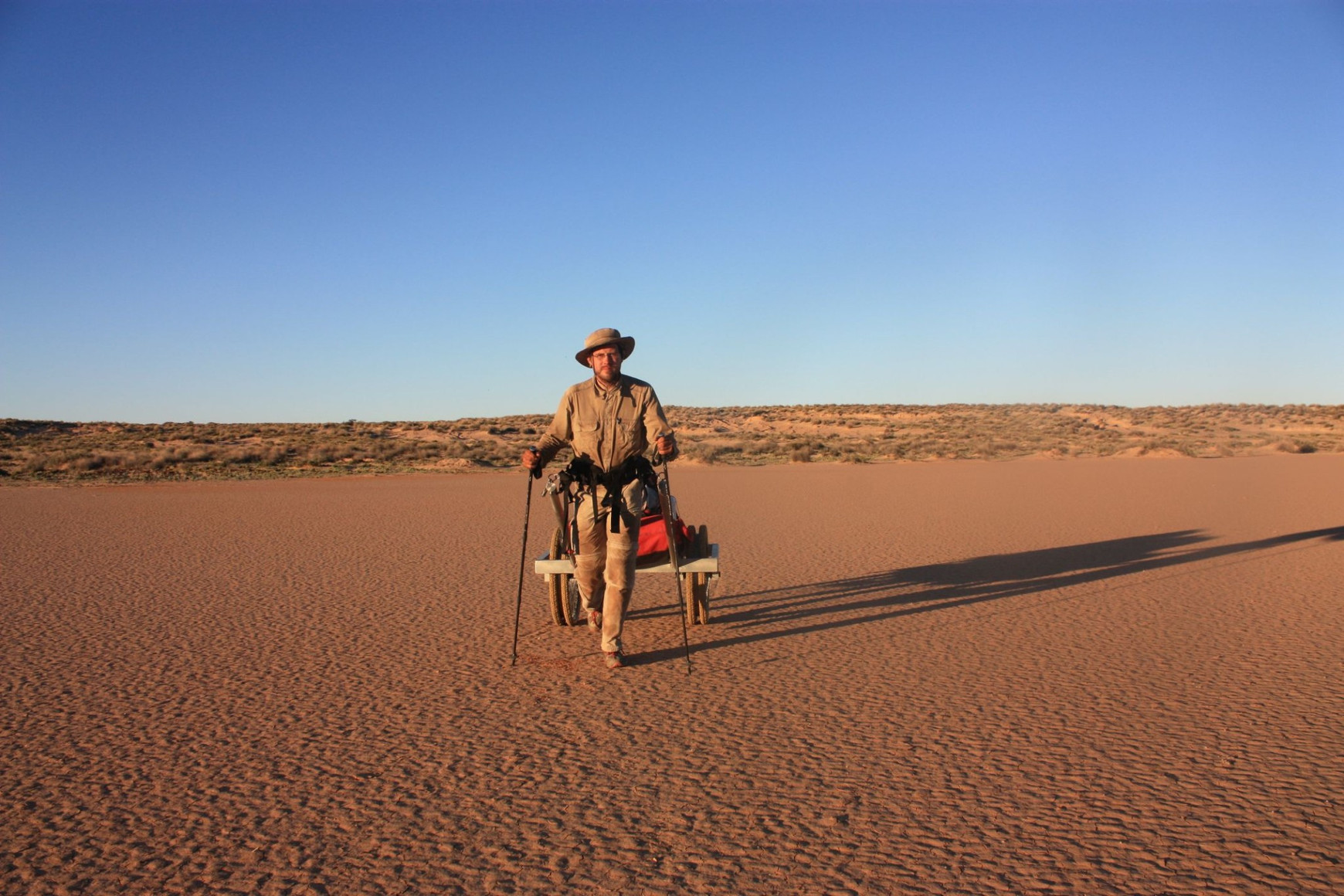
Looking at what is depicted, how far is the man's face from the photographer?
648cm

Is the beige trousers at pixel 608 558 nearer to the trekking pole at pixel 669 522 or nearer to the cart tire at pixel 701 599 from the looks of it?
the trekking pole at pixel 669 522

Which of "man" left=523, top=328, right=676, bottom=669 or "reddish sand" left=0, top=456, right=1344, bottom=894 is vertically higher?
"man" left=523, top=328, right=676, bottom=669

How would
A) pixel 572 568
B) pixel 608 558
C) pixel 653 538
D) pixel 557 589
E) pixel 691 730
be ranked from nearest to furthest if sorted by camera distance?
pixel 691 730 < pixel 608 558 < pixel 572 568 < pixel 653 538 < pixel 557 589

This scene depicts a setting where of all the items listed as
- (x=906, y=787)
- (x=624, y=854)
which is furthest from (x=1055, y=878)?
(x=624, y=854)

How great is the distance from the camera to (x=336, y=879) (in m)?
3.44

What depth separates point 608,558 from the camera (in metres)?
6.54

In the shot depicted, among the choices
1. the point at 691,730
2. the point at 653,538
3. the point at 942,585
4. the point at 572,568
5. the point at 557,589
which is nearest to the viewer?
the point at 691,730

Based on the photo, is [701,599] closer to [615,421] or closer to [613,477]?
[613,477]

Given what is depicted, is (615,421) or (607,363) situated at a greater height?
(607,363)

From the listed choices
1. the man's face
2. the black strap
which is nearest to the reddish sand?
the black strap

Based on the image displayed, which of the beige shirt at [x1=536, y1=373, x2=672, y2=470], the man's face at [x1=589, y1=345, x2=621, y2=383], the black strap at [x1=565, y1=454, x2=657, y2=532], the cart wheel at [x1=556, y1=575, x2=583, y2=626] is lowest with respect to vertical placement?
the cart wheel at [x1=556, y1=575, x2=583, y2=626]

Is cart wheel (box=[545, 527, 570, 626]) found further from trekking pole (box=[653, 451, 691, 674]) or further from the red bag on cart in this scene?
trekking pole (box=[653, 451, 691, 674])

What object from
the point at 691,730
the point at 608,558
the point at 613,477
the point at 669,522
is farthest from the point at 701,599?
the point at 691,730

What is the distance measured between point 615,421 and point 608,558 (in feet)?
2.82
